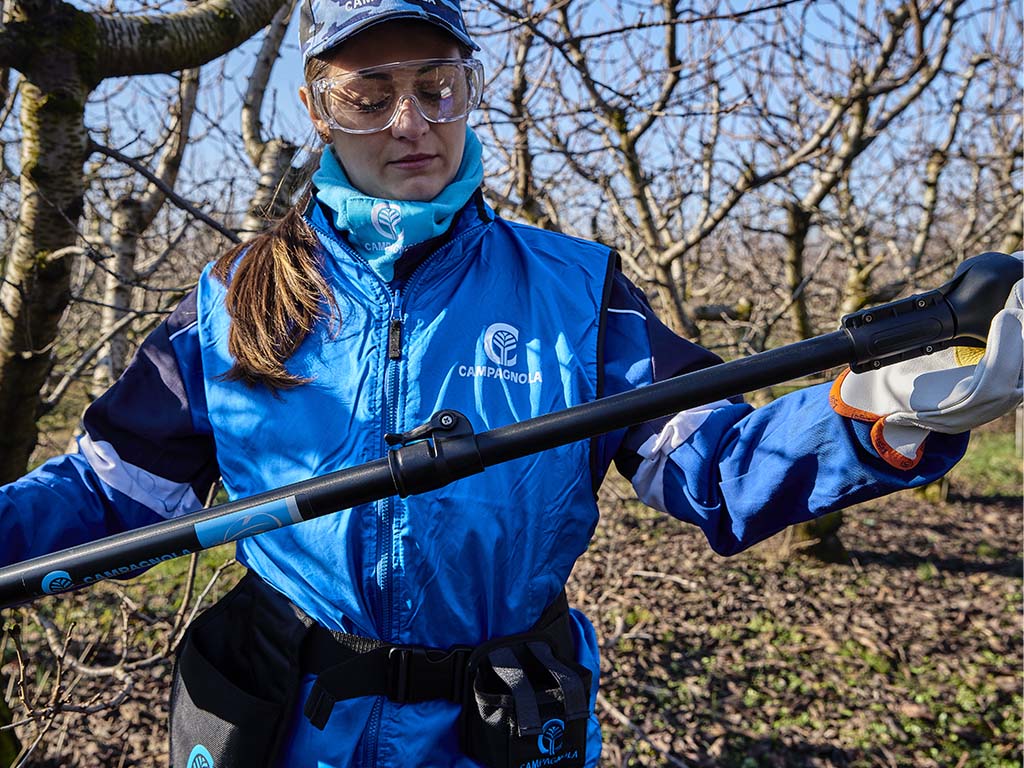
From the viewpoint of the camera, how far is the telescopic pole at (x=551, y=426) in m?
1.49

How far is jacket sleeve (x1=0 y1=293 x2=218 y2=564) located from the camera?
1.85 metres

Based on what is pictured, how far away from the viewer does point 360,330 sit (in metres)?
1.83

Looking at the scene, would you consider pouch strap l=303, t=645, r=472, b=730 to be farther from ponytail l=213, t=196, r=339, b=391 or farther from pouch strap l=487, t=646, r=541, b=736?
ponytail l=213, t=196, r=339, b=391

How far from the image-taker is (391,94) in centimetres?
192

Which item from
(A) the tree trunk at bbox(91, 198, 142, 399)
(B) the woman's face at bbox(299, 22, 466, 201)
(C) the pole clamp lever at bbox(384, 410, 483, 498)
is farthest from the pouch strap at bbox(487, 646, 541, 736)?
(A) the tree trunk at bbox(91, 198, 142, 399)

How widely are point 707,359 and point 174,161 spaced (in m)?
4.33

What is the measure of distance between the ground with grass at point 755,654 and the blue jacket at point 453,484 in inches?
40.3

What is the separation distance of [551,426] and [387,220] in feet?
2.14

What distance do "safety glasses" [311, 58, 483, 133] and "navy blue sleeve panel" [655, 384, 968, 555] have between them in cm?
93

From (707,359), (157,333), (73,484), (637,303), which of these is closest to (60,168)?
(157,333)

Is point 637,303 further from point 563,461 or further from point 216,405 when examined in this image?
point 216,405

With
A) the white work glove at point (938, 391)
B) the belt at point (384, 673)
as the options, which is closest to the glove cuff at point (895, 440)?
the white work glove at point (938, 391)

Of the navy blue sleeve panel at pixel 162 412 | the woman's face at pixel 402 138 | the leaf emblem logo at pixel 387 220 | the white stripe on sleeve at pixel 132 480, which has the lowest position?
the white stripe on sleeve at pixel 132 480

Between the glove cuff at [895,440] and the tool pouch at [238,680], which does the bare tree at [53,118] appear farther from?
the glove cuff at [895,440]
